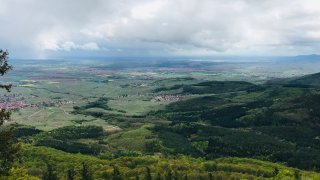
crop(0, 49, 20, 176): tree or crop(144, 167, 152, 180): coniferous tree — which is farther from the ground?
crop(0, 49, 20, 176): tree

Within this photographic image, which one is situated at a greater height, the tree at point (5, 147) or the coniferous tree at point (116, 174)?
the tree at point (5, 147)

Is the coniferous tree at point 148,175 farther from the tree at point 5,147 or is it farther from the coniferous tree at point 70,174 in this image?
the tree at point 5,147

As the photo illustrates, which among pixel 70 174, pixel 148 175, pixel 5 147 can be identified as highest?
pixel 5 147

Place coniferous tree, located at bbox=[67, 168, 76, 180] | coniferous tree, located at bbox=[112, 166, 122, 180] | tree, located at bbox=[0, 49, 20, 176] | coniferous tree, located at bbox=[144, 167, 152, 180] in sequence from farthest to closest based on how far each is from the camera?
coniferous tree, located at bbox=[144, 167, 152, 180], coniferous tree, located at bbox=[112, 166, 122, 180], coniferous tree, located at bbox=[67, 168, 76, 180], tree, located at bbox=[0, 49, 20, 176]

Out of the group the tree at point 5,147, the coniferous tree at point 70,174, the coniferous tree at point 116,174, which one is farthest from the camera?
the coniferous tree at point 116,174

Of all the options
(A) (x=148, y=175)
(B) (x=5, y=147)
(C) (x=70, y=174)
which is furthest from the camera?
(A) (x=148, y=175)

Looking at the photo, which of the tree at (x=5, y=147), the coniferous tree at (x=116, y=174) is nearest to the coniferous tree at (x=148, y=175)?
the coniferous tree at (x=116, y=174)

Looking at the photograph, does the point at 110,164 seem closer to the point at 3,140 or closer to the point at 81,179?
the point at 81,179

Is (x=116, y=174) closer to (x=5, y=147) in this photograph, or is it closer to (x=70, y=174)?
(x=70, y=174)

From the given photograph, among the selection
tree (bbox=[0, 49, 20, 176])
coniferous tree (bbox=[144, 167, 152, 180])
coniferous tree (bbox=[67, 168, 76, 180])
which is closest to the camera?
tree (bbox=[0, 49, 20, 176])

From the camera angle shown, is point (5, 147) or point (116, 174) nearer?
point (5, 147)

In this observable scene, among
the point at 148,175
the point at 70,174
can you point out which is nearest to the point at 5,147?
the point at 70,174

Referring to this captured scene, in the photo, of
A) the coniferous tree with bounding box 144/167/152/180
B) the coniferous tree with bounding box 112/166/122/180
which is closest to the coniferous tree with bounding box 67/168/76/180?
the coniferous tree with bounding box 112/166/122/180

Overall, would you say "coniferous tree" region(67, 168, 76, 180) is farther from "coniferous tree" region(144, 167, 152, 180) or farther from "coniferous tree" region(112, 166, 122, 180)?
"coniferous tree" region(144, 167, 152, 180)
